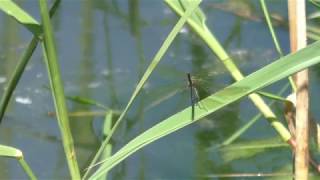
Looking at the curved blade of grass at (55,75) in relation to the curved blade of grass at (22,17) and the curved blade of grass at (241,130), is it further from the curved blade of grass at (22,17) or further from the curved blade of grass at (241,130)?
the curved blade of grass at (241,130)

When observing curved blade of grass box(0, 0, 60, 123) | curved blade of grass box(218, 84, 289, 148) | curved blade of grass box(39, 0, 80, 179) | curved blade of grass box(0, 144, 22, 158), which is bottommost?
curved blade of grass box(0, 144, 22, 158)

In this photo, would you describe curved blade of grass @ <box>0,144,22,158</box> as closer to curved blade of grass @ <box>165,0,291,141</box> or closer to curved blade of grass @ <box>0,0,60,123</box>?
curved blade of grass @ <box>0,0,60,123</box>

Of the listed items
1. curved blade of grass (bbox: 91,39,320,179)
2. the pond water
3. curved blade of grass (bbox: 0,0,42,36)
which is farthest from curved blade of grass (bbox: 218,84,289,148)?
curved blade of grass (bbox: 0,0,42,36)

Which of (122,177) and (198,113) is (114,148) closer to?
(122,177)

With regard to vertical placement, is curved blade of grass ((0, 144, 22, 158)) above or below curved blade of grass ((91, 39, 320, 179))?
below

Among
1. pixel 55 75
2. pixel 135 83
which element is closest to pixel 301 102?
pixel 55 75

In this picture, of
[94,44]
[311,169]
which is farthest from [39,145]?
[311,169]

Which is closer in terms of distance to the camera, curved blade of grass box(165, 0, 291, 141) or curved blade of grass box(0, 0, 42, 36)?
curved blade of grass box(0, 0, 42, 36)

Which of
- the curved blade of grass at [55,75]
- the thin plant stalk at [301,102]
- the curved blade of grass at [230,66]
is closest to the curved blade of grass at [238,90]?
the curved blade of grass at [55,75]
